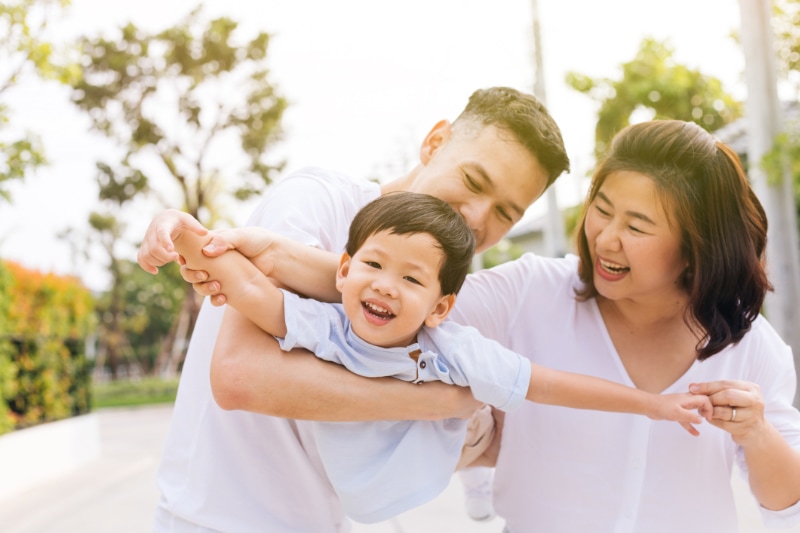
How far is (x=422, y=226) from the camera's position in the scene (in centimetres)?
180

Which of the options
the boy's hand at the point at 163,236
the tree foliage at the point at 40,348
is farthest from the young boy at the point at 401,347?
the tree foliage at the point at 40,348

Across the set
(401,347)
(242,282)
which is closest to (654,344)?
(401,347)

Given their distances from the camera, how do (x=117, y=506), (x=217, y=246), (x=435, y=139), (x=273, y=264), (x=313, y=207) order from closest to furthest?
(x=217, y=246)
(x=273, y=264)
(x=313, y=207)
(x=435, y=139)
(x=117, y=506)

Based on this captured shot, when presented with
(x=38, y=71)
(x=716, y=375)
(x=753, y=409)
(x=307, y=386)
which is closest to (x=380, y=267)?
(x=307, y=386)

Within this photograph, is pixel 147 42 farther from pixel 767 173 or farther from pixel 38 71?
pixel 767 173

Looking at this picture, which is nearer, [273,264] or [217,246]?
[217,246]

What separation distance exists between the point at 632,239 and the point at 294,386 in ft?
3.17

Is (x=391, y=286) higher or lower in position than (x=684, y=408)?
higher

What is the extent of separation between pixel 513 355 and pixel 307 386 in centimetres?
49

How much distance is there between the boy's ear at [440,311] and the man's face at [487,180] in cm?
→ 35

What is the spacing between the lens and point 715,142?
2.18 m

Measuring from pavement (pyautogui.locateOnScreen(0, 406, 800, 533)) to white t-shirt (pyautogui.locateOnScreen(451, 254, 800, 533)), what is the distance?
2377 millimetres

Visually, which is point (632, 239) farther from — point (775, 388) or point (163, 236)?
point (163, 236)

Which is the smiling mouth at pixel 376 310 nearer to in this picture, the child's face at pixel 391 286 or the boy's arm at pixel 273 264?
the child's face at pixel 391 286
